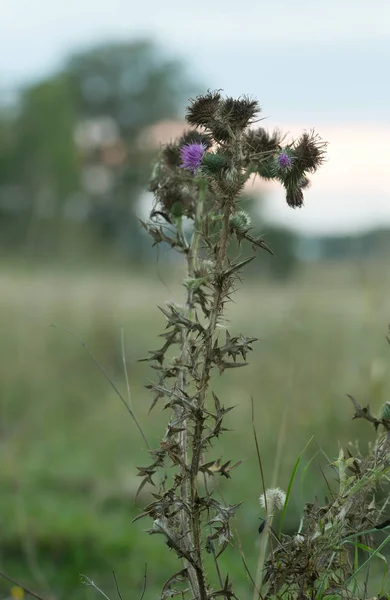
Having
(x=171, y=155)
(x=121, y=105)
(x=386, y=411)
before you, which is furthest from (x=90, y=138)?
(x=386, y=411)

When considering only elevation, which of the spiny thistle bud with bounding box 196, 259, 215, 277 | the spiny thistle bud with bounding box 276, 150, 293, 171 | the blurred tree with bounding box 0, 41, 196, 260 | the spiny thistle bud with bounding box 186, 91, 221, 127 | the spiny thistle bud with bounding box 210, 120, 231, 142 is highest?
the blurred tree with bounding box 0, 41, 196, 260

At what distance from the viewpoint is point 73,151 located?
157 ft

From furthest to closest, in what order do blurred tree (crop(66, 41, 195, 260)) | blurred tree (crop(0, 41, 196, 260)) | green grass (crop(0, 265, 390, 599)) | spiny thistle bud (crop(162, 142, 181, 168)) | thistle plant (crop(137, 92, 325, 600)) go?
blurred tree (crop(66, 41, 195, 260))
blurred tree (crop(0, 41, 196, 260))
green grass (crop(0, 265, 390, 599))
spiny thistle bud (crop(162, 142, 181, 168))
thistle plant (crop(137, 92, 325, 600))

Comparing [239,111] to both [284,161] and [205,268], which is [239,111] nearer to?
[284,161]

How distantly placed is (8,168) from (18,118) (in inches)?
165

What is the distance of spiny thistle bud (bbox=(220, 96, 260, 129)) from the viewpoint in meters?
1.57

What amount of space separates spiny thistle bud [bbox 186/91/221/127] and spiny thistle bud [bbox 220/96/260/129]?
19 mm

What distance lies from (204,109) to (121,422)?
5.64 m

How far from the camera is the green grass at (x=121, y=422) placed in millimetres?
3990

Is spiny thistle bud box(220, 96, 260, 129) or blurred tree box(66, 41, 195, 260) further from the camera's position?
blurred tree box(66, 41, 195, 260)

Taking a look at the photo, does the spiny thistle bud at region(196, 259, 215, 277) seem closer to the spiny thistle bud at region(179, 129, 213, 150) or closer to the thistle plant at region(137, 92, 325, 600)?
the thistle plant at region(137, 92, 325, 600)

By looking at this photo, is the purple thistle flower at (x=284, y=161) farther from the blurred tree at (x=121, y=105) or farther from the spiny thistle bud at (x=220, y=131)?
the blurred tree at (x=121, y=105)

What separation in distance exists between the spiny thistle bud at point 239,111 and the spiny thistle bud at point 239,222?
17 centimetres

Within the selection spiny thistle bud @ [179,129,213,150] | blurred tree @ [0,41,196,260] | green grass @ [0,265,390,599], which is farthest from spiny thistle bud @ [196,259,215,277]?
blurred tree @ [0,41,196,260]
